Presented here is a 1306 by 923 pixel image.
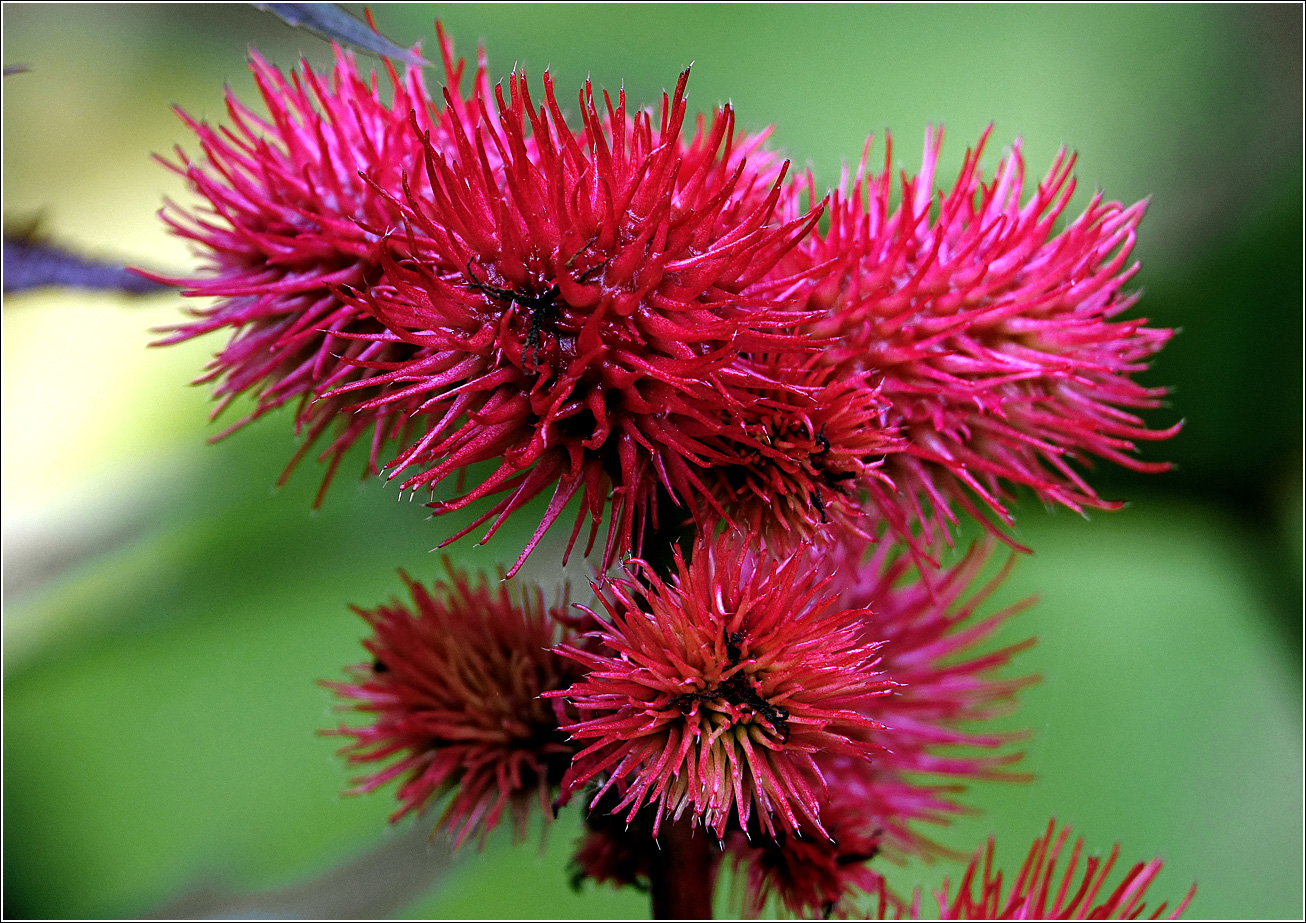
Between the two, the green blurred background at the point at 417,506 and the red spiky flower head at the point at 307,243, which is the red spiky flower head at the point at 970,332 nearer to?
the red spiky flower head at the point at 307,243

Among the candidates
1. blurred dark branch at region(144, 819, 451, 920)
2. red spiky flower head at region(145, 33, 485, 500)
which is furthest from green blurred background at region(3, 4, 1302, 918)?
red spiky flower head at region(145, 33, 485, 500)

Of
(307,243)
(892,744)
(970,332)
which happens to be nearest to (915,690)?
(892,744)

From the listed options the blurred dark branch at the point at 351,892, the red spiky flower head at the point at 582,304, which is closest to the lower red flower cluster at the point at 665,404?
the red spiky flower head at the point at 582,304

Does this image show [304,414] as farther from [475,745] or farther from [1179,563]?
[1179,563]

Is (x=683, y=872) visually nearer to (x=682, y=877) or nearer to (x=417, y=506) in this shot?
(x=682, y=877)

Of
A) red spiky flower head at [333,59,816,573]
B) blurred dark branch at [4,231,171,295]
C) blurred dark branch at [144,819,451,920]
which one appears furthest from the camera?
blurred dark branch at [144,819,451,920]

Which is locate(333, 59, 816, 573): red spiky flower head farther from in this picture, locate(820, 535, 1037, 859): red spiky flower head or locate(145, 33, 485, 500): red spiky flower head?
locate(820, 535, 1037, 859): red spiky flower head
